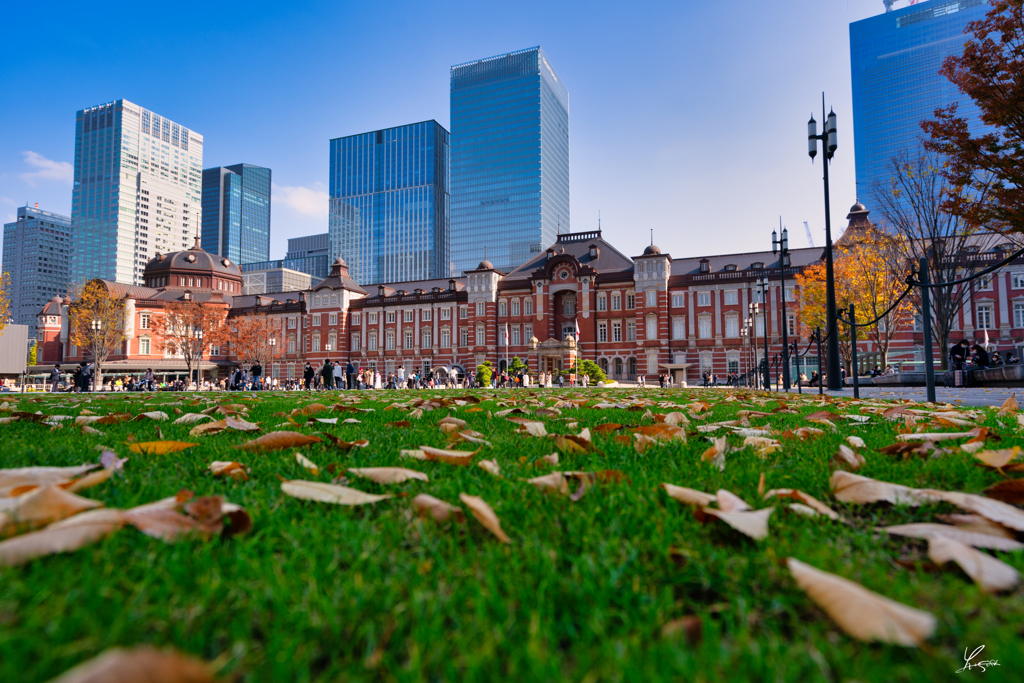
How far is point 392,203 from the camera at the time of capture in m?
140

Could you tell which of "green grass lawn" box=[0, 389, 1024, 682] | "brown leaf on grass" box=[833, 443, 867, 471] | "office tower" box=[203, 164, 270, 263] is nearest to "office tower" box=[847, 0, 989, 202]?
"brown leaf on grass" box=[833, 443, 867, 471]

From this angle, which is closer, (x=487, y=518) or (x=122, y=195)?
(x=487, y=518)

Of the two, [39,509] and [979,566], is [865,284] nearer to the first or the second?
[979,566]

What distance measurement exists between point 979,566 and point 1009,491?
0.81 meters

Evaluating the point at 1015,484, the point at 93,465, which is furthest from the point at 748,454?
the point at 93,465

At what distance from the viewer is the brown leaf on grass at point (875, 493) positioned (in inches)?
61.5

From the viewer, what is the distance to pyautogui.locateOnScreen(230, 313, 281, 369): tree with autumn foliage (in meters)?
51.1

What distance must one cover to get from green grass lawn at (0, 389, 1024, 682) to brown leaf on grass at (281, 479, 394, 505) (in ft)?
0.10

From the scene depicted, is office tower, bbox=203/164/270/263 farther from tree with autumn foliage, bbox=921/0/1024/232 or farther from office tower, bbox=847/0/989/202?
tree with autumn foliage, bbox=921/0/1024/232

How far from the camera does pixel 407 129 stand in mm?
141375

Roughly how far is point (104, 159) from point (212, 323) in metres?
121

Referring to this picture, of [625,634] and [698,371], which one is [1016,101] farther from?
[698,371]

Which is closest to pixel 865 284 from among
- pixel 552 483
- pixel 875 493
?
pixel 875 493

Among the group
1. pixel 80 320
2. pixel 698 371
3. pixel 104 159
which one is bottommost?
pixel 698 371
